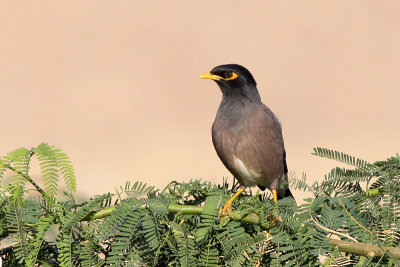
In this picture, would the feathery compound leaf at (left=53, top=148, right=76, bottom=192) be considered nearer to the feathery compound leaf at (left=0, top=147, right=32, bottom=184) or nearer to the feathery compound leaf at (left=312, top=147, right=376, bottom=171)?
the feathery compound leaf at (left=0, top=147, right=32, bottom=184)

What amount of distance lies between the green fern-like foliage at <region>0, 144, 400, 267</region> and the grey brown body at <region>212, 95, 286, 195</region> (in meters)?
2.23

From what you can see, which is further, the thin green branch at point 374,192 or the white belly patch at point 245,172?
the white belly patch at point 245,172

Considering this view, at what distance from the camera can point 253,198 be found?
1.81 meters

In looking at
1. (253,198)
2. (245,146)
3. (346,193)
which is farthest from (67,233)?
(245,146)

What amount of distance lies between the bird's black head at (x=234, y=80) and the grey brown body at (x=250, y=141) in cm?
6

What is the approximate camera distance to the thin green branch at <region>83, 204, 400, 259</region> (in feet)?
4.81

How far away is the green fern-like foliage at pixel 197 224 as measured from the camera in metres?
1.55

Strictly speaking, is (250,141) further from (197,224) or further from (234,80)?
(197,224)

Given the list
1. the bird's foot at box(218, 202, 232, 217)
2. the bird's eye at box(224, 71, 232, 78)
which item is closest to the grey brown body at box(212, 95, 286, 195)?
the bird's eye at box(224, 71, 232, 78)

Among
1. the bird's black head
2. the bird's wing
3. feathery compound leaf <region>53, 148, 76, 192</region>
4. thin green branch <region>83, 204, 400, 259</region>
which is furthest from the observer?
the bird's black head

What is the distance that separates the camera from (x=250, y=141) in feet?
13.2

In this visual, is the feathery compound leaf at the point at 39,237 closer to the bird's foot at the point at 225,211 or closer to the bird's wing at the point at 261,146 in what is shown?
the bird's foot at the point at 225,211

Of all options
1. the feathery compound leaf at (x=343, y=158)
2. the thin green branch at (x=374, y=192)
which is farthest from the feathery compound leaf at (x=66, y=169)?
the thin green branch at (x=374, y=192)

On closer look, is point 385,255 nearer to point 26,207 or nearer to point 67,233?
point 67,233
